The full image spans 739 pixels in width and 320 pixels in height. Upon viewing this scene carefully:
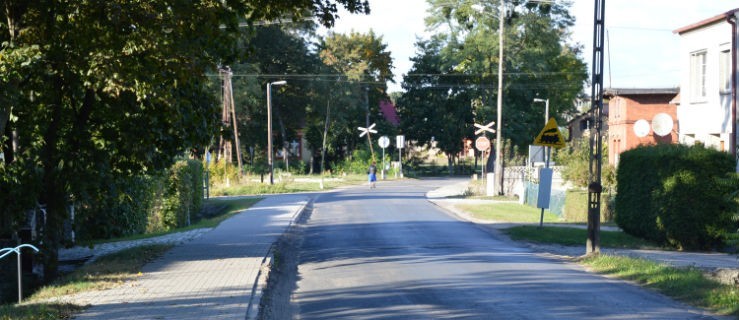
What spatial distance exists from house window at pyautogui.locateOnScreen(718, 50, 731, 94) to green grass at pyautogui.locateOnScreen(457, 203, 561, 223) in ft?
22.2

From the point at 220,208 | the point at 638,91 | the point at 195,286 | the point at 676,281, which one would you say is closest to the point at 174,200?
the point at 220,208

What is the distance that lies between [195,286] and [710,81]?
20.0m

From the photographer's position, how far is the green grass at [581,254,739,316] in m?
11.2

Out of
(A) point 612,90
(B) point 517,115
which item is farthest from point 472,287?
(B) point 517,115

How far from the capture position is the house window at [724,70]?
84.8 ft

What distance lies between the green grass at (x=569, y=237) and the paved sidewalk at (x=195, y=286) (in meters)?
6.39

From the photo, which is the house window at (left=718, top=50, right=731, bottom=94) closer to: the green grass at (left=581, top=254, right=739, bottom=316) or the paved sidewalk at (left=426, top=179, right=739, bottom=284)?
the paved sidewalk at (left=426, top=179, right=739, bottom=284)

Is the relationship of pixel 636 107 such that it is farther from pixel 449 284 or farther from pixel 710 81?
pixel 449 284

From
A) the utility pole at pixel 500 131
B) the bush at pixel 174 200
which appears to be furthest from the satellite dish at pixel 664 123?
the bush at pixel 174 200

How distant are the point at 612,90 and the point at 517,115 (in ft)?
66.4

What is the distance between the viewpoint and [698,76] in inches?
1095

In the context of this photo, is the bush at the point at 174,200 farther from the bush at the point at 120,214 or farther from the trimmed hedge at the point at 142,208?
the bush at the point at 120,214

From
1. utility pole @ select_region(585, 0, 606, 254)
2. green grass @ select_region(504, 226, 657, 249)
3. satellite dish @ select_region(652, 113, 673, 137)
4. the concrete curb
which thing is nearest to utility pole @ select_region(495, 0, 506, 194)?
satellite dish @ select_region(652, 113, 673, 137)

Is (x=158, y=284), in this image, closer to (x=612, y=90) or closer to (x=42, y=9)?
(x=42, y=9)
